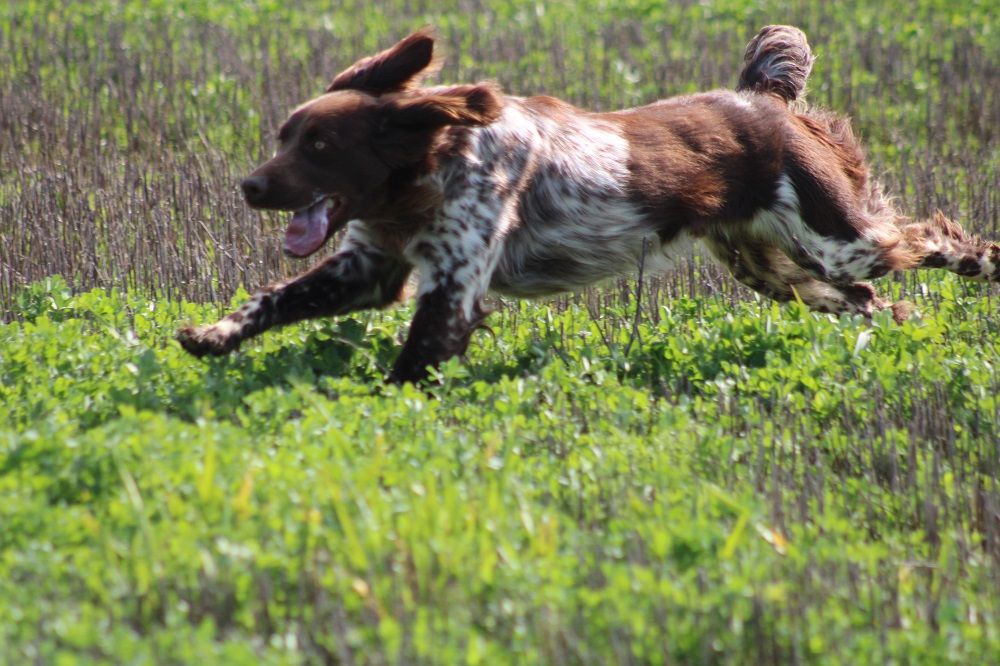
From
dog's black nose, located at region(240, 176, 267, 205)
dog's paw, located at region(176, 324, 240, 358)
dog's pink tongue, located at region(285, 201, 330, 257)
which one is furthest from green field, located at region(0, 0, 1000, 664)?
dog's black nose, located at region(240, 176, 267, 205)

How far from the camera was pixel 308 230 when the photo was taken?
4.59 m

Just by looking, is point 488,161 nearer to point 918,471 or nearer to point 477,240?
point 477,240

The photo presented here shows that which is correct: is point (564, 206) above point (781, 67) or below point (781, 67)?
below

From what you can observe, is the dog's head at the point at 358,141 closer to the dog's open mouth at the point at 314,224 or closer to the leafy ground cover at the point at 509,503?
the dog's open mouth at the point at 314,224

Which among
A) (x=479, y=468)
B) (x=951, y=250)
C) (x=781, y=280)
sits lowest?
(x=781, y=280)

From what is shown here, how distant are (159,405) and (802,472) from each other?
192 centimetres

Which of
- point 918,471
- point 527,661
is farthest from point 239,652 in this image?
point 918,471

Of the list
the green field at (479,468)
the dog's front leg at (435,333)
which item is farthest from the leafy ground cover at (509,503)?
A: the dog's front leg at (435,333)

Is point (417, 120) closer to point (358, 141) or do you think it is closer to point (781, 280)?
point (358, 141)

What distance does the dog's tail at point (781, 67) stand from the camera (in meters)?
5.94

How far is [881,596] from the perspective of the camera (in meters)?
2.92

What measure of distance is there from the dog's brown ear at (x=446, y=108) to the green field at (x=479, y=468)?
780mm

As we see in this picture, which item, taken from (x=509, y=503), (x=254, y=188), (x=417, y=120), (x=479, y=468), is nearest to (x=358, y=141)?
(x=417, y=120)

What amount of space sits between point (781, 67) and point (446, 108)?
2.00 meters
